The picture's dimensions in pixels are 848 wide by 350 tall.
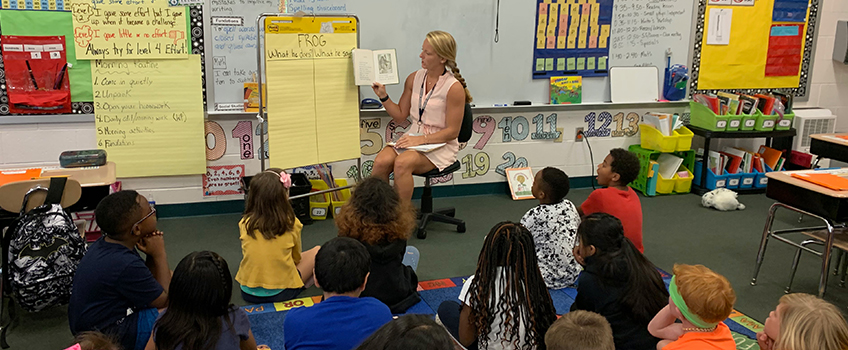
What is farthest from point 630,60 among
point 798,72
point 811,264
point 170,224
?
point 170,224

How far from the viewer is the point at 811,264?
13.4 ft

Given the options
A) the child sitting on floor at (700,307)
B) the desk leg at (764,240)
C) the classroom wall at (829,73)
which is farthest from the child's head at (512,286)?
the classroom wall at (829,73)

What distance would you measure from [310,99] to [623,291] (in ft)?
7.99

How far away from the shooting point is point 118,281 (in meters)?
2.42

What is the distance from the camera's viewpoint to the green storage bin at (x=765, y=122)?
18.4 ft

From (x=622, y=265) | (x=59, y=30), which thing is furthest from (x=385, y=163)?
(x=59, y=30)

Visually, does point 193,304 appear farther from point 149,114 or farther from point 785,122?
point 785,122

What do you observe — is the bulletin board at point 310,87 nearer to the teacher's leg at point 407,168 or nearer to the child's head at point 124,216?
the teacher's leg at point 407,168

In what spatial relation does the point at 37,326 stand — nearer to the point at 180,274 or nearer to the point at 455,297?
the point at 180,274

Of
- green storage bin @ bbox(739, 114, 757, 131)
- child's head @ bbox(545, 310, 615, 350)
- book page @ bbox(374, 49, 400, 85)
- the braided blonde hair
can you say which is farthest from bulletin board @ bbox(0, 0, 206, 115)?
green storage bin @ bbox(739, 114, 757, 131)

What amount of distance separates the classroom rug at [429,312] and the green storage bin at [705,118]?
256 cm

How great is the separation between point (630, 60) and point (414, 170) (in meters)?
2.42

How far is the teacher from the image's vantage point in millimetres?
4262

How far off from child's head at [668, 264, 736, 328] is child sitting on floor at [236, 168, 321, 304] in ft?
5.89
